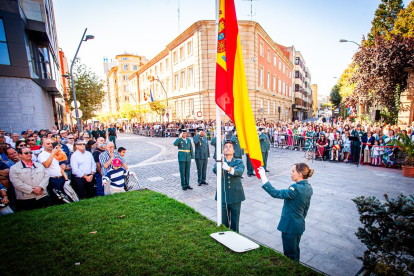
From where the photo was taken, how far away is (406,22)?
19.2m

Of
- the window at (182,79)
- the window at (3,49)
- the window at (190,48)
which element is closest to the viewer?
the window at (3,49)

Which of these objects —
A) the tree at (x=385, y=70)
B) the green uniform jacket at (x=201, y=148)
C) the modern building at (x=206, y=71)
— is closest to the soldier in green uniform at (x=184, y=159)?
the green uniform jacket at (x=201, y=148)

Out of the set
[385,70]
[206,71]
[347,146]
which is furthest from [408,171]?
[206,71]

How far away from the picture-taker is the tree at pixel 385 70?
1530cm

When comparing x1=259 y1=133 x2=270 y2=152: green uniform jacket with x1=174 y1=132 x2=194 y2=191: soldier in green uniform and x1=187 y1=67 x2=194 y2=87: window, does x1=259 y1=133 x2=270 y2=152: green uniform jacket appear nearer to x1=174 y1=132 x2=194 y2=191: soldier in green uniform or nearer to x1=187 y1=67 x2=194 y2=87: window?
x1=174 y1=132 x2=194 y2=191: soldier in green uniform

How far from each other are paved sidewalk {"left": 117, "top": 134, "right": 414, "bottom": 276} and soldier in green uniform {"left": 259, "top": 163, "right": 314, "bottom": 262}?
869mm

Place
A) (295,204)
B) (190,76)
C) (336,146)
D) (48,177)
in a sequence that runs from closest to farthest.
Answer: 1. (295,204)
2. (48,177)
3. (336,146)
4. (190,76)

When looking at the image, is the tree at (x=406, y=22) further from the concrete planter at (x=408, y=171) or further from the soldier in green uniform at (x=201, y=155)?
the soldier in green uniform at (x=201, y=155)

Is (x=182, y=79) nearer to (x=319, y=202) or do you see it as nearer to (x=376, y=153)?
(x=376, y=153)

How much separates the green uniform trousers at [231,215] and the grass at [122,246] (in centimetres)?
39

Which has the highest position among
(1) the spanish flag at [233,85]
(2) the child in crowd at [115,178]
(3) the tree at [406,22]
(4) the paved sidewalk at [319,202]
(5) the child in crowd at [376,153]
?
(3) the tree at [406,22]

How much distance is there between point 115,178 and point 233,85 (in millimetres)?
4079

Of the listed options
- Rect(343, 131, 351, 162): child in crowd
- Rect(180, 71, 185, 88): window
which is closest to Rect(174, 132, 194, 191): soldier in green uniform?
Rect(343, 131, 351, 162): child in crowd

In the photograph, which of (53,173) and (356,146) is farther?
(356,146)
